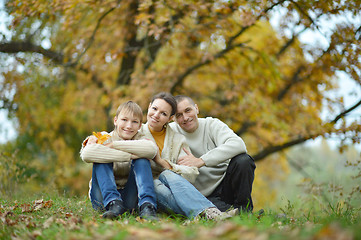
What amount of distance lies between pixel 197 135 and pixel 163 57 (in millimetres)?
6397

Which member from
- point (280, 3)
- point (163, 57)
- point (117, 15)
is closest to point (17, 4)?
point (117, 15)

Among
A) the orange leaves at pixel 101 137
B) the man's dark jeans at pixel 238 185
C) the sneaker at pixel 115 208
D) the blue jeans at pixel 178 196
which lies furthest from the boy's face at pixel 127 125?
the man's dark jeans at pixel 238 185

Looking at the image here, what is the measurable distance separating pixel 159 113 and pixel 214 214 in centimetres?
123

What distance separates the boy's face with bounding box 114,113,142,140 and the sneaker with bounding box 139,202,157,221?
781 mm

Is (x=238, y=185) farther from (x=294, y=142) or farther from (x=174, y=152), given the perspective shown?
(x=294, y=142)

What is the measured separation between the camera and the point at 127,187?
3500mm

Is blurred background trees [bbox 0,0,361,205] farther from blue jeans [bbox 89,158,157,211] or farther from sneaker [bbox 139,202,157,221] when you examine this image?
sneaker [bbox 139,202,157,221]

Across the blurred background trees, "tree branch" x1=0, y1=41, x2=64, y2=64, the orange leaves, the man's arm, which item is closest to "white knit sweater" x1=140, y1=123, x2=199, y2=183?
the man's arm

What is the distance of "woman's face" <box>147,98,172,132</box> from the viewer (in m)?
3.74

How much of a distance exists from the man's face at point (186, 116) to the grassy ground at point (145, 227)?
1264mm

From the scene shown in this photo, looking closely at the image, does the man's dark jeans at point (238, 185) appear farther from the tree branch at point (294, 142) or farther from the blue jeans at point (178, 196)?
the tree branch at point (294, 142)

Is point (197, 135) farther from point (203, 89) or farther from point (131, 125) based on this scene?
point (203, 89)

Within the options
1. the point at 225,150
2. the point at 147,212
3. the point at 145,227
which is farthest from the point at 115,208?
the point at 225,150

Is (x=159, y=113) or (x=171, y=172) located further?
(x=159, y=113)
